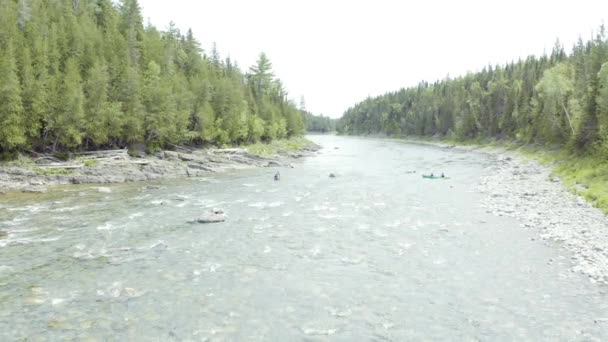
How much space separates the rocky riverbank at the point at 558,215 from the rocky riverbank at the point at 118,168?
123 ft

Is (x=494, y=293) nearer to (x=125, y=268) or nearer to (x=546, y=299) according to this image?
(x=546, y=299)

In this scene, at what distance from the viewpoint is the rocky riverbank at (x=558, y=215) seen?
720 inches

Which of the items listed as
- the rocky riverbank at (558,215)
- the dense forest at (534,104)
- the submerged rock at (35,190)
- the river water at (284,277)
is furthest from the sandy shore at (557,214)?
the submerged rock at (35,190)

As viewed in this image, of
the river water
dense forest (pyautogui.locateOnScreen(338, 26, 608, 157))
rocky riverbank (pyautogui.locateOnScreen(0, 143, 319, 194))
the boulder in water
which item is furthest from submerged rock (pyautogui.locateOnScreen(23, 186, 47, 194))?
dense forest (pyautogui.locateOnScreen(338, 26, 608, 157))

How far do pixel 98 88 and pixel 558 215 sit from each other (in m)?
55.1

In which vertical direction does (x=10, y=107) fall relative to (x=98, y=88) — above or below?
below

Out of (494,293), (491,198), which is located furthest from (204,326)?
(491,198)

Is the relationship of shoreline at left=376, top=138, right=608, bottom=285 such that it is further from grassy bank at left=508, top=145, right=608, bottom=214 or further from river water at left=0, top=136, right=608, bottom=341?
river water at left=0, top=136, right=608, bottom=341

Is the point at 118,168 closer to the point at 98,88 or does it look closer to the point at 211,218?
the point at 98,88

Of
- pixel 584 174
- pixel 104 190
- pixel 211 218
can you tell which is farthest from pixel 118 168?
pixel 584 174

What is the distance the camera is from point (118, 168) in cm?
4775

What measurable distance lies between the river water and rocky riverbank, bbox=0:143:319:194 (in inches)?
359

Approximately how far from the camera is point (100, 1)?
9338 centimetres

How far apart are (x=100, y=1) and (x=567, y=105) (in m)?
106
